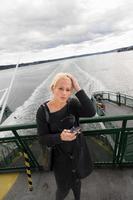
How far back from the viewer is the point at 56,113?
2.63m

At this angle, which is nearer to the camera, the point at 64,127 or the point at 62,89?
the point at 62,89

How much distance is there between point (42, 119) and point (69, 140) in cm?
38

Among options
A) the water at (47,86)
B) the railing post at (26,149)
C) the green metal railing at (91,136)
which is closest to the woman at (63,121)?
the green metal railing at (91,136)

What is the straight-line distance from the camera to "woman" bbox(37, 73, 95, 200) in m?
2.56

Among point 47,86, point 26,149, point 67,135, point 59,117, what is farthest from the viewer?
point 47,86

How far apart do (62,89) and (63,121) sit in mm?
379

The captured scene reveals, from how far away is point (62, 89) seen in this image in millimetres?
2539

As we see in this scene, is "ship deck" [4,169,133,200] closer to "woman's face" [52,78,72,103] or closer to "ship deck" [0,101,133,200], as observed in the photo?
"ship deck" [0,101,133,200]

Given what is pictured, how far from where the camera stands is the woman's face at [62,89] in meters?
2.53

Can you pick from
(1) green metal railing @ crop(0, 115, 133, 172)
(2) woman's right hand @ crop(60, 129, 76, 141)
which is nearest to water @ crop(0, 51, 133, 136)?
(1) green metal railing @ crop(0, 115, 133, 172)

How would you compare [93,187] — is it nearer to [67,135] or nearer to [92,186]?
[92,186]

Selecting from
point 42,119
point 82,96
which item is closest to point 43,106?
point 42,119

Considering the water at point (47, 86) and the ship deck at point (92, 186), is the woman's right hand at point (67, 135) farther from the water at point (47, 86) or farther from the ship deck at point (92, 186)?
the water at point (47, 86)

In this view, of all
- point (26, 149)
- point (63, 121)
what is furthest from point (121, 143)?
point (63, 121)
